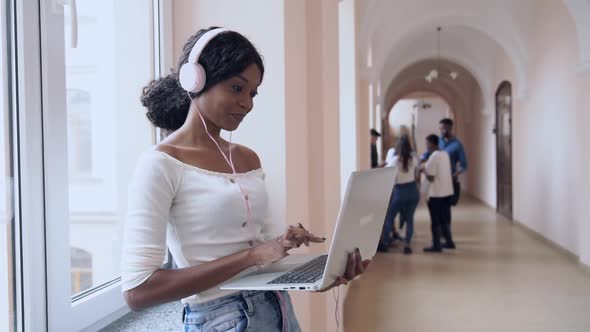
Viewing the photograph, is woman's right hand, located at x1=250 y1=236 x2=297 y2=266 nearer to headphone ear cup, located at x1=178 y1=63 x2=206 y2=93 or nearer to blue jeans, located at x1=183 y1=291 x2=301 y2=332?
blue jeans, located at x1=183 y1=291 x2=301 y2=332

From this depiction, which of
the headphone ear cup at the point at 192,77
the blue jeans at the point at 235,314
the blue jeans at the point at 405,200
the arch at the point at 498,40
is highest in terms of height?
the arch at the point at 498,40

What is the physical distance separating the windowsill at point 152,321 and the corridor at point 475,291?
2671 mm

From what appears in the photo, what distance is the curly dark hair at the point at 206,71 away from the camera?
1263 millimetres

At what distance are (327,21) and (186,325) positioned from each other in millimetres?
1831

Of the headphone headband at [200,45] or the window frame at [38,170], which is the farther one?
the window frame at [38,170]

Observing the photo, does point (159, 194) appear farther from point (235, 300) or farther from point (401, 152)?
point (401, 152)

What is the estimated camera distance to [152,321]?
74.6 inches

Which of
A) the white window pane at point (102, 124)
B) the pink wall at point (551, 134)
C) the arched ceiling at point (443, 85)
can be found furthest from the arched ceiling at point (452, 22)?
the white window pane at point (102, 124)

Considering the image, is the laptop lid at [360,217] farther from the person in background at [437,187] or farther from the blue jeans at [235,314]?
the person in background at [437,187]

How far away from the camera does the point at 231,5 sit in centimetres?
207

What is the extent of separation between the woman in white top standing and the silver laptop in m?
0.05

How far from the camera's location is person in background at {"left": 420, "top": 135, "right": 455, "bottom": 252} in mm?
7216

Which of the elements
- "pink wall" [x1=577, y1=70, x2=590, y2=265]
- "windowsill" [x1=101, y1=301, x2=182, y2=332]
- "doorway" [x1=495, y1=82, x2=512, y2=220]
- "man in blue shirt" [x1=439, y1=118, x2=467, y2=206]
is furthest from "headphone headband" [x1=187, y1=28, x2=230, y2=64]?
"doorway" [x1=495, y1=82, x2=512, y2=220]

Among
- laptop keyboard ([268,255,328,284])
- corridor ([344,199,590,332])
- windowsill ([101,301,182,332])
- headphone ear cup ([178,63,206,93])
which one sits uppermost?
headphone ear cup ([178,63,206,93])
